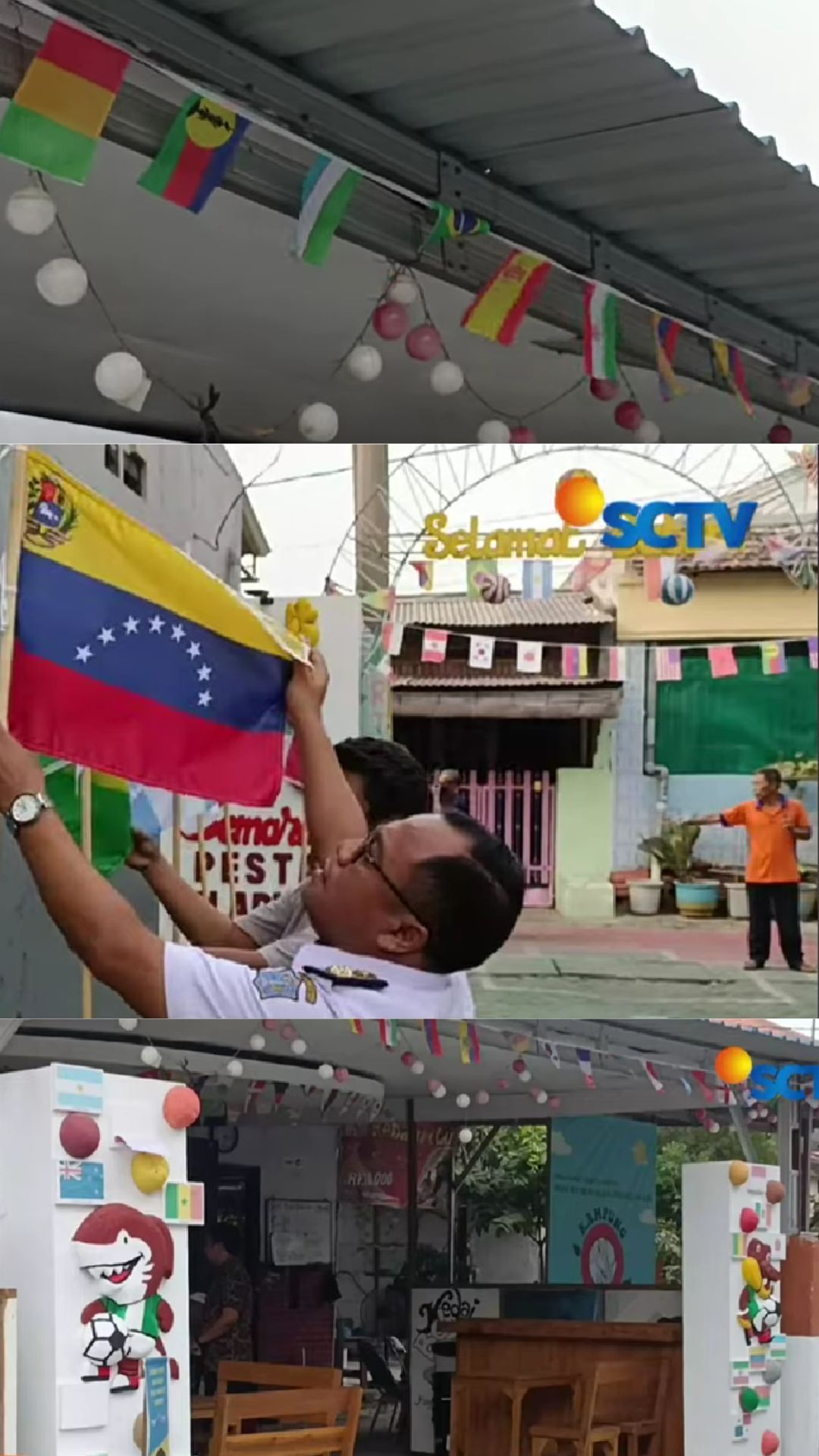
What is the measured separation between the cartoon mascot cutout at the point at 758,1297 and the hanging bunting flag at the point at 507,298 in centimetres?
451

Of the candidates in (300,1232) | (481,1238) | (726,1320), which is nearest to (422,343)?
(726,1320)

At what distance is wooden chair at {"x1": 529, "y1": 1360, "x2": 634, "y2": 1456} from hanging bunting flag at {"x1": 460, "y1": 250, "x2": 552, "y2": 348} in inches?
225

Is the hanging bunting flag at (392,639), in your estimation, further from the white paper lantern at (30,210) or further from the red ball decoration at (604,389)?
the red ball decoration at (604,389)

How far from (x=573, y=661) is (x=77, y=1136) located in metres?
1.95

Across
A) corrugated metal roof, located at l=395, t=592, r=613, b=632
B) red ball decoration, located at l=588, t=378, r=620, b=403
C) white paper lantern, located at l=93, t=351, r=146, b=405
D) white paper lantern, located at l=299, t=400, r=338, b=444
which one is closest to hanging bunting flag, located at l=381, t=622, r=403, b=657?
corrugated metal roof, located at l=395, t=592, r=613, b=632

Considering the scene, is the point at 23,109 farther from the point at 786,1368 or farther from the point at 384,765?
the point at 786,1368

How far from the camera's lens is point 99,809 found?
4.89 meters

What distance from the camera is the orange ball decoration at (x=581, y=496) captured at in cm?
522

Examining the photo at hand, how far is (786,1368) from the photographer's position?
9.34 m

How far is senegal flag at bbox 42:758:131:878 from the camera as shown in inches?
188

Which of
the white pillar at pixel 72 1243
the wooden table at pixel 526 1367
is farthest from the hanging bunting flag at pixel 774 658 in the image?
the wooden table at pixel 526 1367

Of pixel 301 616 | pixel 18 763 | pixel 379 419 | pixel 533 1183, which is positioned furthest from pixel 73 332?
pixel 533 1183

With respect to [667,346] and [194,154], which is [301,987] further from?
[667,346]

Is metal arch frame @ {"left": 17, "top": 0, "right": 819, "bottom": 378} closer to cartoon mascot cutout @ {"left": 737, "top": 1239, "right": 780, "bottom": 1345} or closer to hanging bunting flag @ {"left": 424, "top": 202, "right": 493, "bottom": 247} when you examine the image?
hanging bunting flag @ {"left": 424, "top": 202, "right": 493, "bottom": 247}
